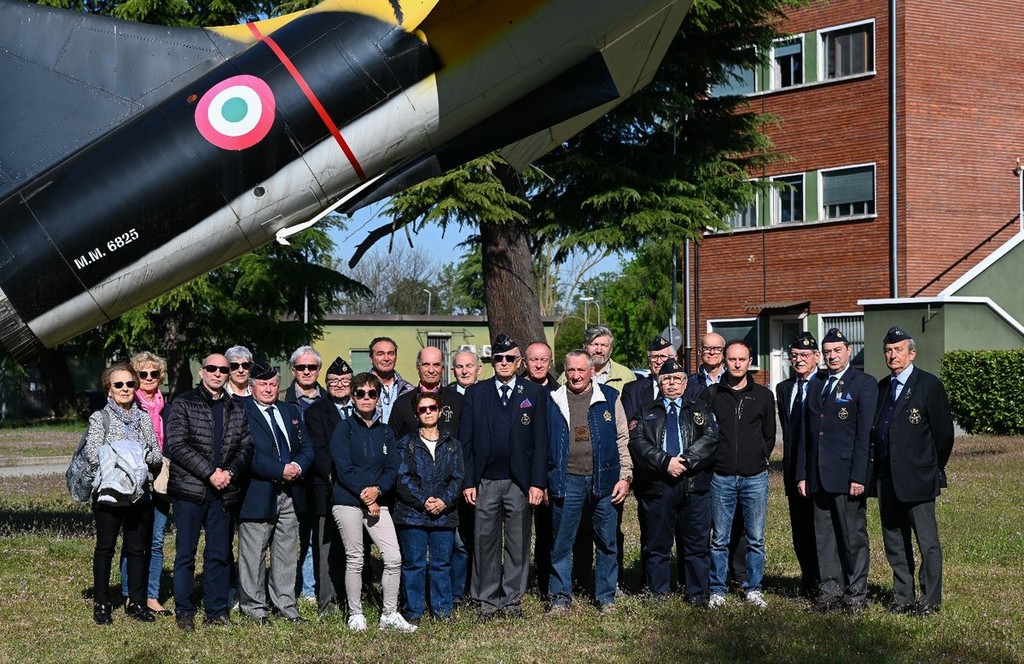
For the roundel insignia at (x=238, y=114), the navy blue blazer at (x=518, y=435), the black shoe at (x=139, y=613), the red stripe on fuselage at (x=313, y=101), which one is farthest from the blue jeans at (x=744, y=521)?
the roundel insignia at (x=238, y=114)

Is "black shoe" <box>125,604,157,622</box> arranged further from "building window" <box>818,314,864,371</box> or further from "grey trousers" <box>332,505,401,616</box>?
"building window" <box>818,314,864,371</box>

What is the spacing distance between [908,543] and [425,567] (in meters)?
3.16

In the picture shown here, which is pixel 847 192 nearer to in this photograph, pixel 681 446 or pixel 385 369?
pixel 681 446

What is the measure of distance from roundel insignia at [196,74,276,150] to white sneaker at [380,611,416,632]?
324 centimetres

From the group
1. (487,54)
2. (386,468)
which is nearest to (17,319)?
(386,468)

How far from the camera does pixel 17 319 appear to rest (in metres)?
7.28

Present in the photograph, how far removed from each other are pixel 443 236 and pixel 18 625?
24.1 feet

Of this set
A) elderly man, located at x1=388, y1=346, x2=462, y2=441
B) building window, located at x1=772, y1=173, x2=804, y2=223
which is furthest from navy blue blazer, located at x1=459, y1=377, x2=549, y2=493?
building window, located at x1=772, y1=173, x2=804, y2=223

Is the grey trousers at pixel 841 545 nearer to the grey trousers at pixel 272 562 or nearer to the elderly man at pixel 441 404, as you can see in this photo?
the elderly man at pixel 441 404

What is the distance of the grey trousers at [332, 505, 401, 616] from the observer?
6.86m

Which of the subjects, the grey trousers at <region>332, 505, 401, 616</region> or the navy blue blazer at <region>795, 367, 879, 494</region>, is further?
the navy blue blazer at <region>795, 367, 879, 494</region>

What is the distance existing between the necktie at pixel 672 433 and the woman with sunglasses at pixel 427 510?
1418mm

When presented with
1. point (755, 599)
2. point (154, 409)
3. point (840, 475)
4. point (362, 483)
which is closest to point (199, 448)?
point (154, 409)

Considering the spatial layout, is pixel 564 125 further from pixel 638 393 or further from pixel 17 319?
pixel 17 319
